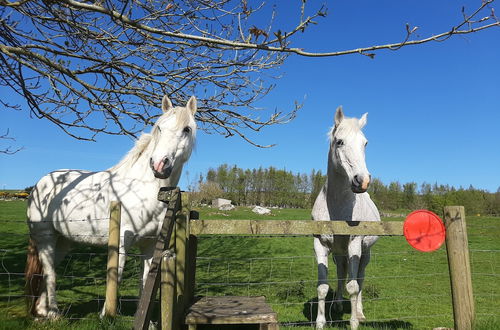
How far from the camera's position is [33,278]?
166 inches

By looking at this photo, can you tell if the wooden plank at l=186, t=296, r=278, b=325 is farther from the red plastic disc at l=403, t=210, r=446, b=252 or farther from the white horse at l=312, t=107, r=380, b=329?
the red plastic disc at l=403, t=210, r=446, b=252

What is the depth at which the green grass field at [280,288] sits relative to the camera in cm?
429

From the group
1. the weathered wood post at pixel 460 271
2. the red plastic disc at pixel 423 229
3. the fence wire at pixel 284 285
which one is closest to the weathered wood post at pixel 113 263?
the fence wire at pixel 284 285

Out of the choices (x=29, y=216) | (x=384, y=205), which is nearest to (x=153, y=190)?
(x=29, y=216)

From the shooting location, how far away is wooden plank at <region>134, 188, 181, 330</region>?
213 cm

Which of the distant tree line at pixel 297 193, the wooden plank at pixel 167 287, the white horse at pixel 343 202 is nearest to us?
the wooden plank at pixel 167 287

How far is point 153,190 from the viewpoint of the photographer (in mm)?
3986

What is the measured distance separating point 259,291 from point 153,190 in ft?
11.9

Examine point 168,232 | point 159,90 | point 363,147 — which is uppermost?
point 159,90

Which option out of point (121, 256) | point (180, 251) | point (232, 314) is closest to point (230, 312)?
point (232, 314)

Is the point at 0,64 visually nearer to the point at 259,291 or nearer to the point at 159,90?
→ the point at 159,90

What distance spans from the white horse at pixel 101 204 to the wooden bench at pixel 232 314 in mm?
976

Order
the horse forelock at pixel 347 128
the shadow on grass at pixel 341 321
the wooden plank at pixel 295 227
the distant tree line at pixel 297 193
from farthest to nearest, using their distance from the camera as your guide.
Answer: the distant tree line at pixel 297 193 → the shadow on grass at pixel 341 321 → the horse forelock at pixel 347 128 → the wooden plank at pixel 295 227

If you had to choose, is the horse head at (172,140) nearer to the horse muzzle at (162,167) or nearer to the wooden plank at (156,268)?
the horse muzzle at (162,167)
